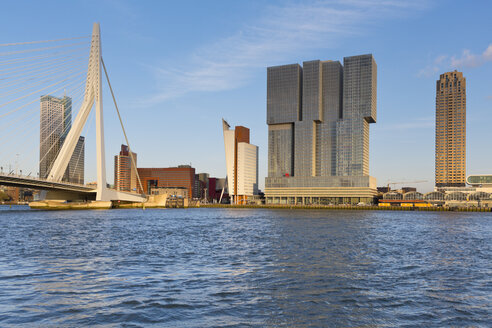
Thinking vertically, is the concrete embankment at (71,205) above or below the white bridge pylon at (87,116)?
below

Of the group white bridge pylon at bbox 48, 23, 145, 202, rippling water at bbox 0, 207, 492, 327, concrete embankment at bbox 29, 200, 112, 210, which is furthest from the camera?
concrete embankment at bbox 29, 200, 112, 210

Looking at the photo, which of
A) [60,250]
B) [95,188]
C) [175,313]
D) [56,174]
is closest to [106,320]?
[175,313]

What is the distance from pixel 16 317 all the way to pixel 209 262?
13.2 meters

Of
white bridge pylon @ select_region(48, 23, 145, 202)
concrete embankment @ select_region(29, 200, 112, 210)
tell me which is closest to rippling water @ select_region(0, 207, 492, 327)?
white bridge pylon @ select_region(48, 23, 145, 202)

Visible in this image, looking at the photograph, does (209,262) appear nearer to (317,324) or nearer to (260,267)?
(260,267)

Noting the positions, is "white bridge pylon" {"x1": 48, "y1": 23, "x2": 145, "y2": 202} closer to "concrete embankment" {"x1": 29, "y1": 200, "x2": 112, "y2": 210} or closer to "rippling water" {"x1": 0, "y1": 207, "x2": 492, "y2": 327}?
"concrete embankment" {"x1": 29, "y1": 200, "x2": 112, "y2": 210}

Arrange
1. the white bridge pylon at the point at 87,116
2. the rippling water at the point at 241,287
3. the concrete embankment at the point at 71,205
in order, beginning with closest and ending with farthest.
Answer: the rippling water at the point at 241,287 → the white bridge pylon at the point at 87,116 → the concrete embankment at the point at 71,205

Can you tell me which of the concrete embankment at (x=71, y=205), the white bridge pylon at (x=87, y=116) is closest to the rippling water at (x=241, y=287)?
the white bridge pylon at (x=87, y=116)

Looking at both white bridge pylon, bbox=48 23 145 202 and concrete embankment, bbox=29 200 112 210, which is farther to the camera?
concrete embankment, bbox=29 200 112 210

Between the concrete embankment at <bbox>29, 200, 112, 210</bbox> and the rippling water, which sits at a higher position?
the rippling water

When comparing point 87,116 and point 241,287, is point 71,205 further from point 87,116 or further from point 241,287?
point 241,287

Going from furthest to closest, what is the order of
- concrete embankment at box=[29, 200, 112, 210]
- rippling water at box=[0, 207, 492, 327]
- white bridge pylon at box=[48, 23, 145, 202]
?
concrete embankment at box=[29, 200, 112, 210] < white bridge pylon at box=[48, 23, 145, 202] < rippling water at box=[0, 207, 492, 327]

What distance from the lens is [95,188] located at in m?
110

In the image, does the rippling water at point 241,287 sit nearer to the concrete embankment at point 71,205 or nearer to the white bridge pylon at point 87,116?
the white bridge pylon at point 87,116
